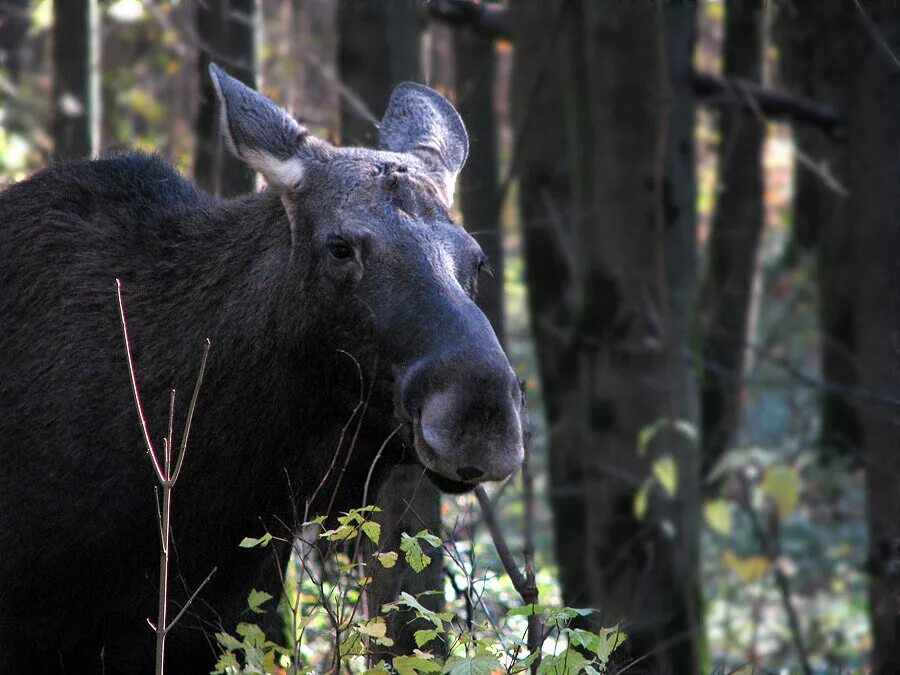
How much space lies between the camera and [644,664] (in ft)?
25.5

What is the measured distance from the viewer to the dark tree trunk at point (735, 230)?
14.8 m

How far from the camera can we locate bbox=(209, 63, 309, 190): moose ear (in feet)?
18.1

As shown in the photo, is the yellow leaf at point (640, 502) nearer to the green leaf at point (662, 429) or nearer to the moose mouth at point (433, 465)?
the green leaf at point (662, 429)

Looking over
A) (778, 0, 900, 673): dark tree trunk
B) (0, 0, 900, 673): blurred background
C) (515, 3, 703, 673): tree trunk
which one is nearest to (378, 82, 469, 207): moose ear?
(0, 0, 900, 673): blurred background

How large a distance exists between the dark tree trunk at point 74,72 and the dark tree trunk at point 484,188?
8.75ft

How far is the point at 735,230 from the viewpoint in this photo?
48.1 ft

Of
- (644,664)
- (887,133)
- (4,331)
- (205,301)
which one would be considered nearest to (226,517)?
(205,301)

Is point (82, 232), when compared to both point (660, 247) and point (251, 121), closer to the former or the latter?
point (251, 121)

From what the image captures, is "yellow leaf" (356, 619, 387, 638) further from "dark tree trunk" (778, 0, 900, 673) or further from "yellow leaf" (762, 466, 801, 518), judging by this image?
"yellow leaf" (762, 466, 801, 518)

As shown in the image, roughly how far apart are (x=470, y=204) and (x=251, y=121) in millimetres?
2796

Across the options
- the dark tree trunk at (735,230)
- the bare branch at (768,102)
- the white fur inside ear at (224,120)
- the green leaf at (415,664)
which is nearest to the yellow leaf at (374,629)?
the green leaf at (415,664)

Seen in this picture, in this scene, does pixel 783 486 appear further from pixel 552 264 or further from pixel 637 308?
pixel 552 264

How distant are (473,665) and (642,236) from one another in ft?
23.6

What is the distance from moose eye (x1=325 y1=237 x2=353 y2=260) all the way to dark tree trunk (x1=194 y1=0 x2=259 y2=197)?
10.3 ft
